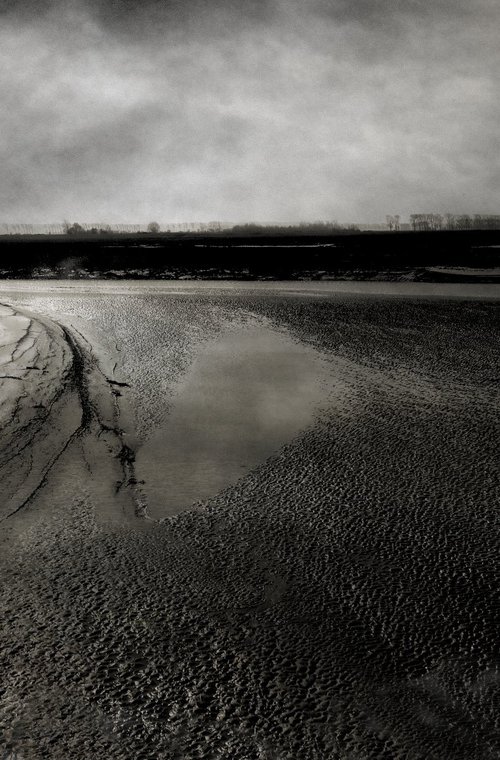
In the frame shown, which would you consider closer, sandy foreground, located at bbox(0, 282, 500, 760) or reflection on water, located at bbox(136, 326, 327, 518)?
sandy foreground, located at bbox(0, 282, 500, 760)

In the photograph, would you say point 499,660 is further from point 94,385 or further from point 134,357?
point 134,357

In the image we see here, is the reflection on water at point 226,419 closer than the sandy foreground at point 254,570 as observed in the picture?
No

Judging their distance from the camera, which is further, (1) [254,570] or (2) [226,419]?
(2) [226,419]

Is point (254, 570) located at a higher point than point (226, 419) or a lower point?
lower
